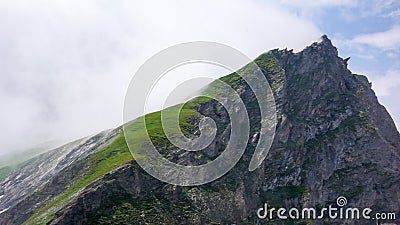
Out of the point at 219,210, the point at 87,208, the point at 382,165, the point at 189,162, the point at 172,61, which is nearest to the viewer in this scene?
the point at 172,61

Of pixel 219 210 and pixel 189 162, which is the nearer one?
pixel 219 210

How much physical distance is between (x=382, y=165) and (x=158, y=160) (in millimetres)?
103166

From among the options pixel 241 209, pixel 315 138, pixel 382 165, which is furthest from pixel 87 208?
pixel 382 165

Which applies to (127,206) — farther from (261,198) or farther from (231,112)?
(231,112)

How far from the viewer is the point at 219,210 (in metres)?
160

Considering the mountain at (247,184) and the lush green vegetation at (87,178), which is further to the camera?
the lush green vegetation at (87,178)

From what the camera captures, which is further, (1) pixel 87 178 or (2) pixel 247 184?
(1) pixel 87 178

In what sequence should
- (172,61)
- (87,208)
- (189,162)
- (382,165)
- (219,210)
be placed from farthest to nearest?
(382,165) < (189,162) < (219,210) < (87,208) < (172,61)

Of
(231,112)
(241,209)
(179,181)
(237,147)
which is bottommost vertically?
(241,209)

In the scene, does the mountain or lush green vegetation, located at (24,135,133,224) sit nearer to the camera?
the mountain

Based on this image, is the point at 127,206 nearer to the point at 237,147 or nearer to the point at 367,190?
the point at 237,147

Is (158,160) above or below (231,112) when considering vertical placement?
below

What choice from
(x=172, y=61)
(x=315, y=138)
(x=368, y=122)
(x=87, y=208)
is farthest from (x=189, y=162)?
(x=172, y=61)

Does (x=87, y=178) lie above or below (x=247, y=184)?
above
